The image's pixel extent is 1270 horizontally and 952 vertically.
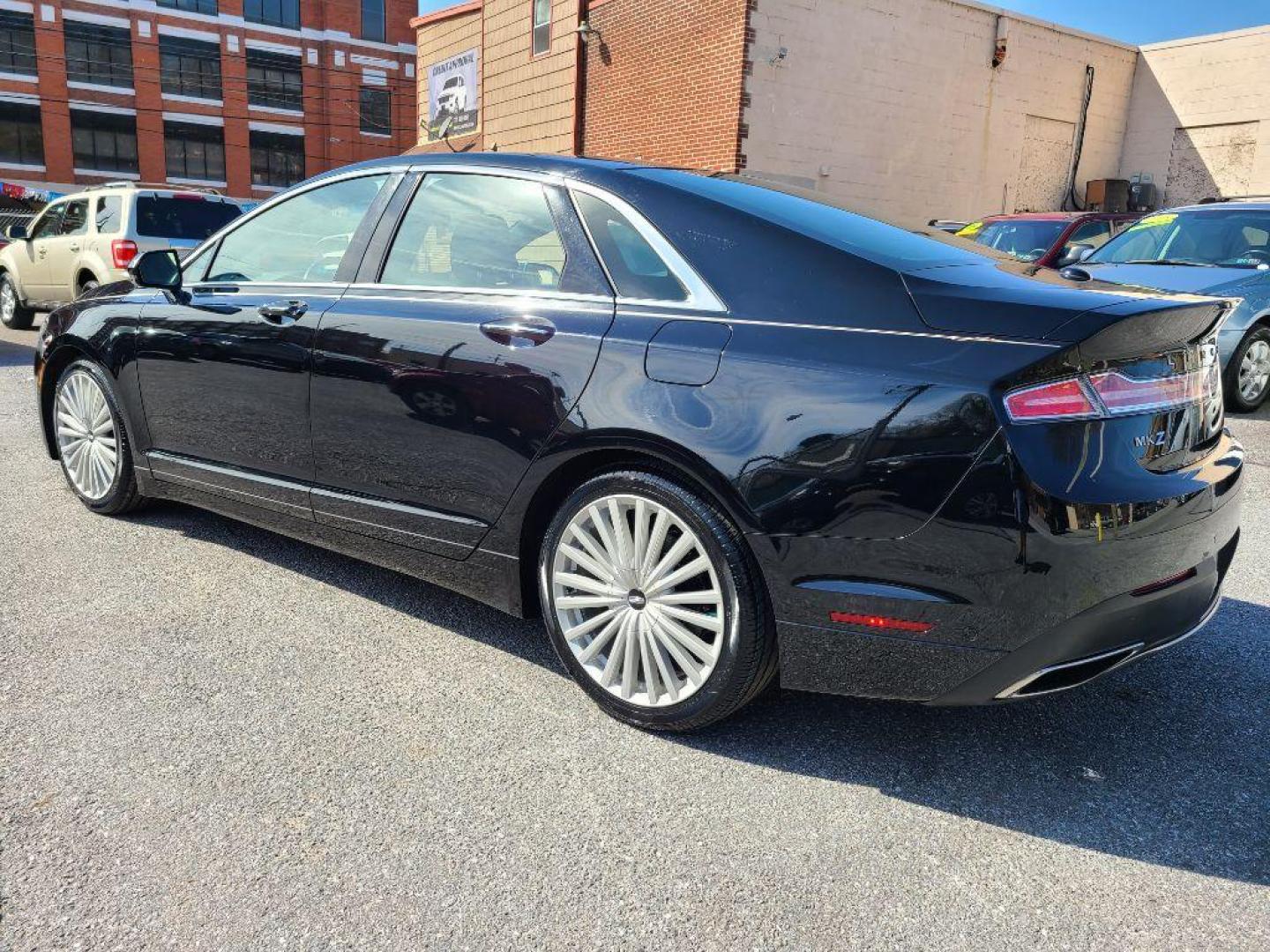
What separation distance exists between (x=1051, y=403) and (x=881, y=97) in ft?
55.0

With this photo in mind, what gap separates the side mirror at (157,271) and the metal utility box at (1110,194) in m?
19.4

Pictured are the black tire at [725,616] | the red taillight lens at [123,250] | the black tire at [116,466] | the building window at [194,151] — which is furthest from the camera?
the building window at [194,151]

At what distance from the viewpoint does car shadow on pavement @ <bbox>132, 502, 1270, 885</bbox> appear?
2.34 meters

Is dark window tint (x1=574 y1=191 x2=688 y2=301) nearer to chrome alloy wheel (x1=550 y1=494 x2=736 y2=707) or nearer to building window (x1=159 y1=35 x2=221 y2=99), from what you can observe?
chrome alloy wheel (x1=550 y1=494 x2=736 y2=707)

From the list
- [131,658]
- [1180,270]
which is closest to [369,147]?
[1180,270]

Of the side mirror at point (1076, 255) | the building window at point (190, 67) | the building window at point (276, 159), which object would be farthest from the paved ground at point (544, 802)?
the building window at point (190, 67)

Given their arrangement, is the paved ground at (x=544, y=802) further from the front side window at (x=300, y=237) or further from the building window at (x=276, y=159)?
the building window at (x=276, y=159)

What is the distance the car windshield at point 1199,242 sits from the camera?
26.2ft

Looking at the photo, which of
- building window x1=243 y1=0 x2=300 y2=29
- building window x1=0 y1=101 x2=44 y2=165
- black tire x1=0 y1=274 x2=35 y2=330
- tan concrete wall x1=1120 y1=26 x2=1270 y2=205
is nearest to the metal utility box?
tan concrete wall x1=1120 y1=26 x2=1270 y2=205

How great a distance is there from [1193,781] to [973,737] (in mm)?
541

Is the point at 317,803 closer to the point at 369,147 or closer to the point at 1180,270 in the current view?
the point at 1180,270

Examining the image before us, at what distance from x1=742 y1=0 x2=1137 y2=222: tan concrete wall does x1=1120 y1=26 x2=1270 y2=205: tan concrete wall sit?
17.4 inches

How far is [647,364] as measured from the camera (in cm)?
261

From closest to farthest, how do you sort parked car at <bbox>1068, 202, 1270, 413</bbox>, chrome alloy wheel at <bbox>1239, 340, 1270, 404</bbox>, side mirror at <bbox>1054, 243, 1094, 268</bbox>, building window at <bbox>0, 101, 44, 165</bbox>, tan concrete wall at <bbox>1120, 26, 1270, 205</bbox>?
parked car at <bbox>1068, 202, 1270, 413</bbox> → chrome alloy wheel at <bbox>1239, 340, 1270, 404</bbox> → side mirror at <bbox>1054, 243, 1094, 268</bbox> → tan concrete wall at <bbox>1120, 26, 1270, 205</bbox> → building window at <bbox>0, 101, 44, 165</bbox>
